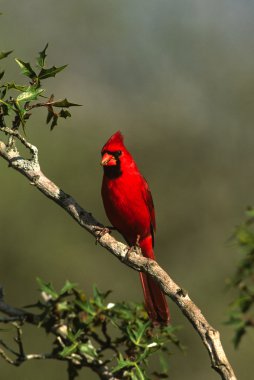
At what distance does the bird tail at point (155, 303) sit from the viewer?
10.9 ft

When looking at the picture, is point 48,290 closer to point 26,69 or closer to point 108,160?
point 26,69

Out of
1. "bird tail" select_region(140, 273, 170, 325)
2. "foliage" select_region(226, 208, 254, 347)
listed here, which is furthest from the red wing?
"foliage" select_region(226, 208, 254, 347)

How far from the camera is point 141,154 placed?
1098 cm

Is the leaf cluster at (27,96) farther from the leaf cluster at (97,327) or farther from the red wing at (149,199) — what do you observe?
the red wing at (149,199)

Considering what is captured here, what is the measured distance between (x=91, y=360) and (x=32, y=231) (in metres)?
6.98

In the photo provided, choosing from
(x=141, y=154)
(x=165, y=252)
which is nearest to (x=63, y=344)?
(x=165, y=252)

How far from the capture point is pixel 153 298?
383 centimetres

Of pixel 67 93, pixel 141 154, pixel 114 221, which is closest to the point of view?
pixel 114 221

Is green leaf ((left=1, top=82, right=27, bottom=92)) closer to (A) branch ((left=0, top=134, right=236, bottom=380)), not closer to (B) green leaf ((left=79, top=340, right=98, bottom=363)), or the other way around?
(A) branch ((left=0, top=134, right=236, bottom=380))

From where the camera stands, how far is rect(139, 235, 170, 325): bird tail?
131 inches

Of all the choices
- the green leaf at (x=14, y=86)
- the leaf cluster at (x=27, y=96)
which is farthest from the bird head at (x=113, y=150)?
the green leaf at (x=14, y=86)

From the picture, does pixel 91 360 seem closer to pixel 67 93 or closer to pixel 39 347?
pixel 39 347

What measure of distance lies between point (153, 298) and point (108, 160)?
751 millimetres

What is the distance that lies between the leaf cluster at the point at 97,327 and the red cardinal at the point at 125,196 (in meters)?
1.04
